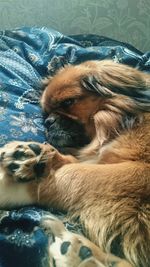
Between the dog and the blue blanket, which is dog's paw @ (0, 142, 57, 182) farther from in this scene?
the blue blanket

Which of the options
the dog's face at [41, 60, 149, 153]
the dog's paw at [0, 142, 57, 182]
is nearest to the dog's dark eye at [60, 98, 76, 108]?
the dog's face at [41, 60, 149, 153]

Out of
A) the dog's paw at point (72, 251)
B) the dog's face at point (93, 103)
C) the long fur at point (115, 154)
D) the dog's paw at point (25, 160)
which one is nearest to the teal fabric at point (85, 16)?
the long fur at point (115, 154)

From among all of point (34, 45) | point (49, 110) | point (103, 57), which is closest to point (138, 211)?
point (49, 110)

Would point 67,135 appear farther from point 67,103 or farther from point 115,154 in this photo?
point 115,154

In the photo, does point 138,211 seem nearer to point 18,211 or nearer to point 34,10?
point 18,211

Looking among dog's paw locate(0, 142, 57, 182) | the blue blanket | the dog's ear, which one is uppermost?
the dog's ear

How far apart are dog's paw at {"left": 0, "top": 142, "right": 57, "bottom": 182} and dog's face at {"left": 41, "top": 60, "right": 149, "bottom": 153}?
0.27m

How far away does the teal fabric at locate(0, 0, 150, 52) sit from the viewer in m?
3.06

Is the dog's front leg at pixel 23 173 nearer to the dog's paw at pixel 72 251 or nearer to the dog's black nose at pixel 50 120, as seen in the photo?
the dog's paw at pixel 72 251

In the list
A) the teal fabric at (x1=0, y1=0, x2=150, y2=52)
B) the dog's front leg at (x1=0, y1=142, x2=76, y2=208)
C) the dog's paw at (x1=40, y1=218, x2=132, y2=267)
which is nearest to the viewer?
the dog's paw at (x1=40, y1=218, x2=132, y2=267)

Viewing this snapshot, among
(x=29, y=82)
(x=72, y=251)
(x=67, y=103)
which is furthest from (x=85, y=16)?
(x=72, y=251)

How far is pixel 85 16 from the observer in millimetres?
3094

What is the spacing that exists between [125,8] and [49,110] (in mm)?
1387

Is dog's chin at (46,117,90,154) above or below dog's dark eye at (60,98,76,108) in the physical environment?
below
